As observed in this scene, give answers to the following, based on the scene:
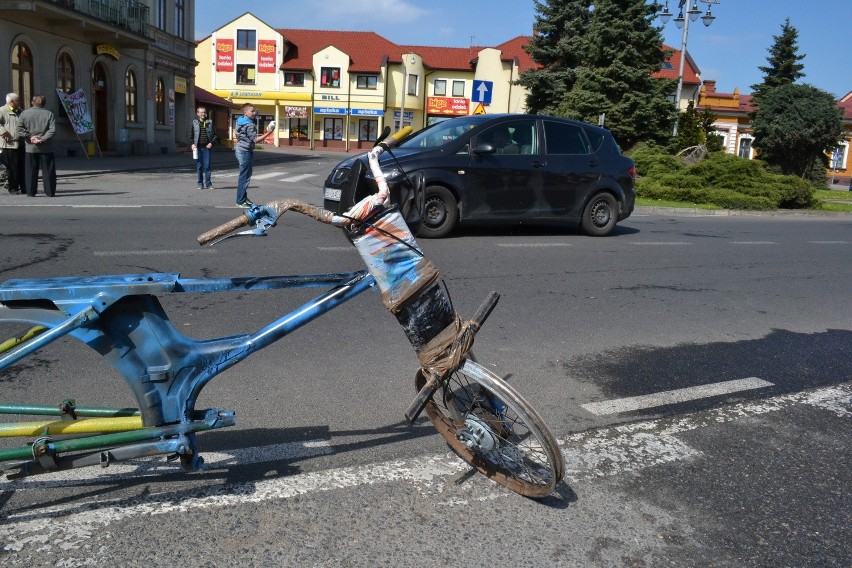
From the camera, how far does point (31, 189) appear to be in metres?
13.8

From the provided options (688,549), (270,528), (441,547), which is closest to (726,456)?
(688,549)

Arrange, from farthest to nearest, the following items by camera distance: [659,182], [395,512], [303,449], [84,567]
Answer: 1. [659,182]
2. [303,449]
3. [395,512]
4. [84,567]

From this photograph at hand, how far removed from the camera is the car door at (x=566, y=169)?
38.5ft

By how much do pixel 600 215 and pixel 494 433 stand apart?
9.67 m

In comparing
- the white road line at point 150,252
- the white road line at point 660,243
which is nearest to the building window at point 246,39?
the white road line at point 660,243

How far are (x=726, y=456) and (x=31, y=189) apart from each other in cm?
1347

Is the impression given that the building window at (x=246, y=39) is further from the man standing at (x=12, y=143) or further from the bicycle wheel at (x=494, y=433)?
the bicycle wheel at (x=494, y=433)

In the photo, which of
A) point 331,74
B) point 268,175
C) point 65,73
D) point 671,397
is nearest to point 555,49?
point 268,175

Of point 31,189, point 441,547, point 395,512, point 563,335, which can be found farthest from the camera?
point 31,189

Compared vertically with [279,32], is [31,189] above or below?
below

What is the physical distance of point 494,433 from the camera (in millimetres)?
3391

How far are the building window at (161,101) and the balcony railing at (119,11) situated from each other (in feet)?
12.2

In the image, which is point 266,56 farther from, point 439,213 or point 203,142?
point 439,213

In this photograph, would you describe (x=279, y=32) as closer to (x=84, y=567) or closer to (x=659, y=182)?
(x=659, y=182)
